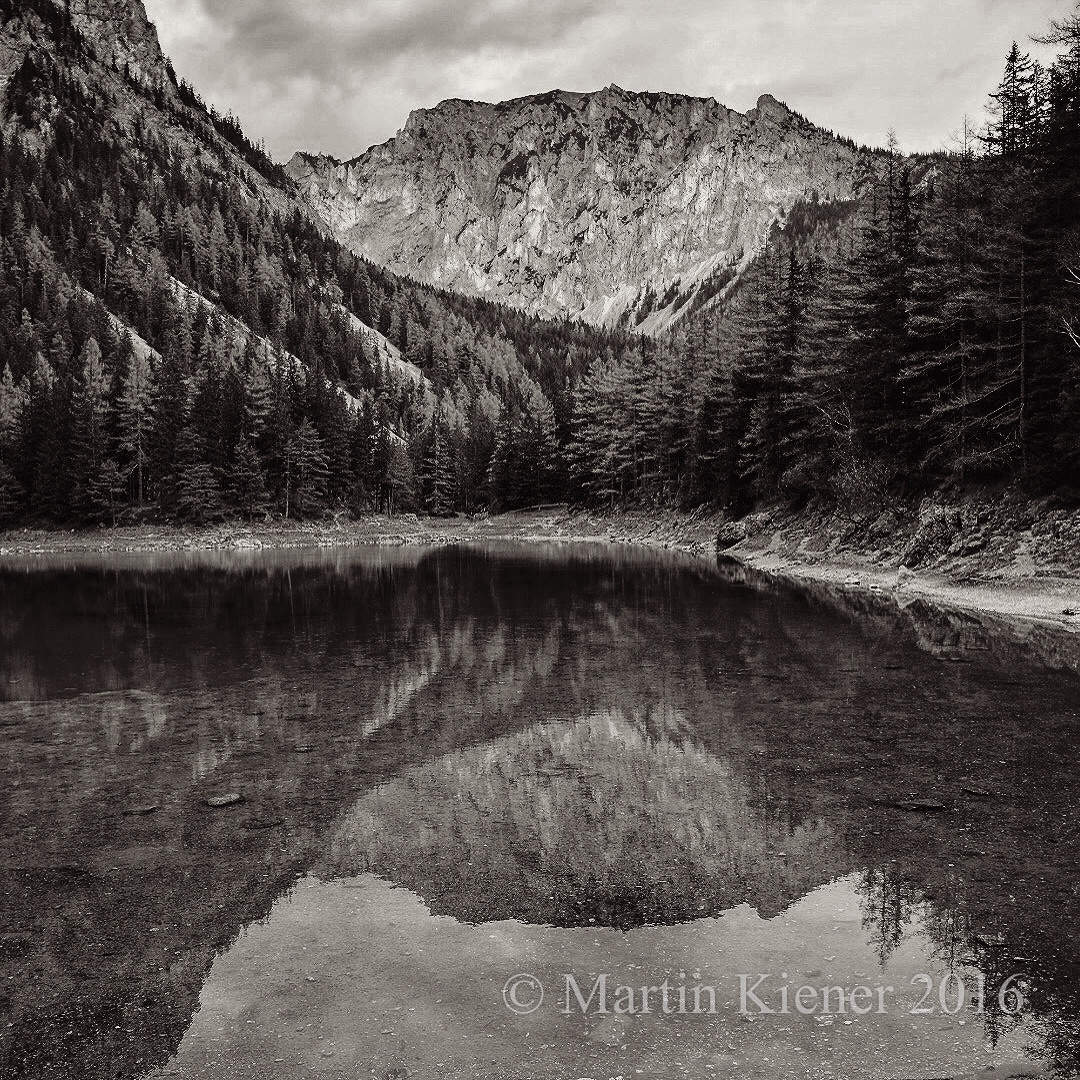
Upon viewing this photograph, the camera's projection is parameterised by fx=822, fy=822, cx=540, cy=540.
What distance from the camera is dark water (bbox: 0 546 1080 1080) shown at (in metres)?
5.54

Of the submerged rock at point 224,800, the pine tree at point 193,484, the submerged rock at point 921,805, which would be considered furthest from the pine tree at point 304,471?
the submerged rock at point 921,805

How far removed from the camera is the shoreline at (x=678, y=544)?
26500 millimetres

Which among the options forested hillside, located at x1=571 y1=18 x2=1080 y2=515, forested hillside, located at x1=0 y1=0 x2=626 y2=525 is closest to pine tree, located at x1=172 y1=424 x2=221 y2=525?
forested hillside, located at x1=0 y1=0 x2=626 y2=525

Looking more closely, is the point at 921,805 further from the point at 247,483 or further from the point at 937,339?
the point at 247,483

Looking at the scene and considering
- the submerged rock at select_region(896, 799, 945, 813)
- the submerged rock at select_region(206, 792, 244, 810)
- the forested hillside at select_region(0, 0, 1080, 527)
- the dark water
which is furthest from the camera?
the forested hillside at select_region(0, 0, 1080, 527)

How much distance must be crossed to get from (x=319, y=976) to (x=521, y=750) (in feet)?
19.9

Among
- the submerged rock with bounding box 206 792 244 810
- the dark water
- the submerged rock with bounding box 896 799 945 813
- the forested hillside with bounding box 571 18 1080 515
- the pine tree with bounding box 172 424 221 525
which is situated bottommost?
the submerged rock with bounding box 206 792 244 810

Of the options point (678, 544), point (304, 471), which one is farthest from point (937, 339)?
point (304, 471)

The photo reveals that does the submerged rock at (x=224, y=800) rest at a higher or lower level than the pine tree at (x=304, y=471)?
lower

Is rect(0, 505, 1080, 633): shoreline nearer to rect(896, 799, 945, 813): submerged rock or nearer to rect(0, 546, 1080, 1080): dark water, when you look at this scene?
rect(0, 546, 1080, 1080): dark water

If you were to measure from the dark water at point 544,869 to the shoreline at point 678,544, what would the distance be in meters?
8.73

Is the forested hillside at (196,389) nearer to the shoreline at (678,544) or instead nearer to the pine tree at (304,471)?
the pine tree at (304,471)

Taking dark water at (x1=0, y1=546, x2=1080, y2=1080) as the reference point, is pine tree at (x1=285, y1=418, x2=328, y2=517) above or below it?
above

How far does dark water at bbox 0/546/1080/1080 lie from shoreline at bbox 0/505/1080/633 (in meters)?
8.73
